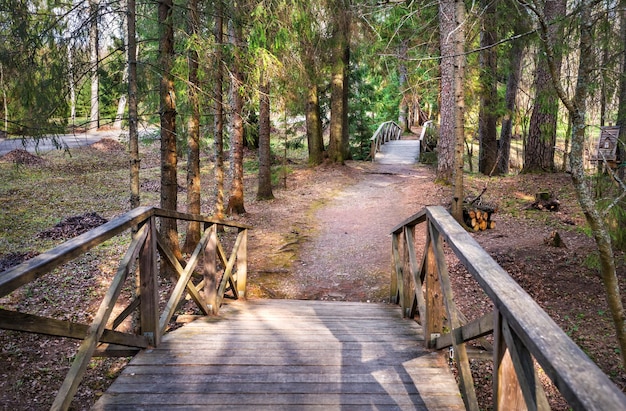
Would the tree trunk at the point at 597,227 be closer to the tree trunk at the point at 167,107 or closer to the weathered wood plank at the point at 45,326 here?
the weathered wood plank at the point at 45,326

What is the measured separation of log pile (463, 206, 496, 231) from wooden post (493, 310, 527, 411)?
8.89 metres

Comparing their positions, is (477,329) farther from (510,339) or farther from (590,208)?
(590,208)

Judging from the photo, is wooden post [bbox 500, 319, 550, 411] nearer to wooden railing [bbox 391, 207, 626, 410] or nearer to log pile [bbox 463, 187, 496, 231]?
wooden railing [bbox 391, 207, 626, 410]

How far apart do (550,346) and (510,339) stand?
374 mm

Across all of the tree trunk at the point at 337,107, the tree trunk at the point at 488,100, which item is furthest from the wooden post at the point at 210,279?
the tree trunk at the point at 337,107

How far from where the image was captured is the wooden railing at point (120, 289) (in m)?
2.17

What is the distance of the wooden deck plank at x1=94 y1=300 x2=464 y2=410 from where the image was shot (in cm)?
287

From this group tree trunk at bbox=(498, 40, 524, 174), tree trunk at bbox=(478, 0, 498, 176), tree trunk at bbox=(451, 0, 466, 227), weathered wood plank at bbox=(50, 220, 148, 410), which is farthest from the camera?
tree trunk at bbox=(498, 40, 524, 174)

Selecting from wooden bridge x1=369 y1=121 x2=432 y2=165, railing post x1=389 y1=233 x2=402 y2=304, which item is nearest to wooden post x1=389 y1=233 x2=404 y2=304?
railing post x1=389 y1=233 x2=402 y2=304

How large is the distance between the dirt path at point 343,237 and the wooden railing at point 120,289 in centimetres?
319

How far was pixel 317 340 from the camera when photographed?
401 cm

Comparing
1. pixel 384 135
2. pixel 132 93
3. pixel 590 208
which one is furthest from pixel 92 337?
pixel 384 135

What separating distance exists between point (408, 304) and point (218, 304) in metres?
2.00

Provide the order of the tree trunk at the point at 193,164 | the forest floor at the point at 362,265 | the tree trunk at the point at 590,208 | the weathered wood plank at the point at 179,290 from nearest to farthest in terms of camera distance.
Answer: the weathered wood plank at the point at 179,290
the tree trunk at the point at 590,208
the forest floor at the point at 362,265
the tree trunk at the point at 193,164
